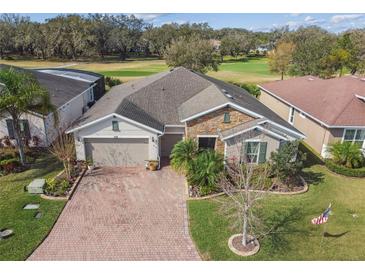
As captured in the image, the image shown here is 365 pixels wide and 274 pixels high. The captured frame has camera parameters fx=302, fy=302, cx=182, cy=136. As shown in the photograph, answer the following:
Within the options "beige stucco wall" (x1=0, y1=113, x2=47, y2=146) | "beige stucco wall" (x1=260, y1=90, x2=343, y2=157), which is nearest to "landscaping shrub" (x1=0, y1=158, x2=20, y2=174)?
"beige stucco wall" (x1=0, y1=113, x2=47, y2=146)

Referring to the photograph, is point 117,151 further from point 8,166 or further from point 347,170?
point 347,170

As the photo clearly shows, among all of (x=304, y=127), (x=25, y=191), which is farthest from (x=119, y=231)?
(x=304, y=127)

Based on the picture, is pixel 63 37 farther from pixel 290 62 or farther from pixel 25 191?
pixel 25 191

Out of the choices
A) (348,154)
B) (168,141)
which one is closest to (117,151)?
(168,141)

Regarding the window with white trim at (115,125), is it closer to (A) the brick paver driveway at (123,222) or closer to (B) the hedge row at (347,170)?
(A) the brick paver driveway at (123,222)

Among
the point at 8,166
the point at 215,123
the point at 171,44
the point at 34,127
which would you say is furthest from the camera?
the point at 171,44

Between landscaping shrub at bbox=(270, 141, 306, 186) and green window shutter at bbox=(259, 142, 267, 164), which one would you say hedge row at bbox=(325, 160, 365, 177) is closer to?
landscaping shrub at bbox=(270, 141, 306, 186)

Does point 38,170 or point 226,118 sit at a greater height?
point 226,118

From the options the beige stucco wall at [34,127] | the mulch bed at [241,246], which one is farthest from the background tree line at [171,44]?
the mulch bed at [241,246]
